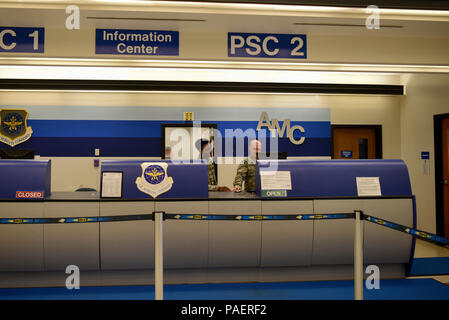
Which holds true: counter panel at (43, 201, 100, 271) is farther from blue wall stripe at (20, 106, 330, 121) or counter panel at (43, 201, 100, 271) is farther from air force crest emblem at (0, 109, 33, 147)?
air force crest emblem at (0, 109, 33, 147)

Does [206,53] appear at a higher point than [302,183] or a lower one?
higher

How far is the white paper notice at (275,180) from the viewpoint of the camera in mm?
3650

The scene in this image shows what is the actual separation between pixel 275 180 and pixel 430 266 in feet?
8.33

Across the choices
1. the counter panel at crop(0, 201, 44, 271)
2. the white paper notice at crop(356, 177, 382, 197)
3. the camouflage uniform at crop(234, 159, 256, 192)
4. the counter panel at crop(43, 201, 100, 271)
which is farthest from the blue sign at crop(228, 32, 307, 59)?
the counter panel at crop(0, 201, 44, 271)

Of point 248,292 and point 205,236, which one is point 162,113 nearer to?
point 205,236

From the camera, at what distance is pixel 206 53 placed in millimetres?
4480

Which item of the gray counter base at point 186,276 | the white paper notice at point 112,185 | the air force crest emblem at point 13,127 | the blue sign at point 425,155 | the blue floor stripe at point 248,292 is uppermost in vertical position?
the air force crest emblem at point 13,127

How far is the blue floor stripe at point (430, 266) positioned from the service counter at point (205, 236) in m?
0.51

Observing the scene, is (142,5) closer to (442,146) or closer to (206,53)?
(206,53)

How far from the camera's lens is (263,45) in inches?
176

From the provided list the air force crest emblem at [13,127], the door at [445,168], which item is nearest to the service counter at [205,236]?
the door at [445,168]

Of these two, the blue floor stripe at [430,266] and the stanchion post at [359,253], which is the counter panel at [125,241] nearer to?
the stanchion post at [359,253]

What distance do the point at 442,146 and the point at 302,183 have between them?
3.52 meters
